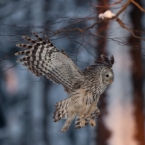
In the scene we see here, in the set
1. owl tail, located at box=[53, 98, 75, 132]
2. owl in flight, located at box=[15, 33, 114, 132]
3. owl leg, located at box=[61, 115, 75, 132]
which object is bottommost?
owl leg, located at box=[61, 115, 75, 132]

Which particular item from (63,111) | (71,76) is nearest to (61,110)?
(63,111)

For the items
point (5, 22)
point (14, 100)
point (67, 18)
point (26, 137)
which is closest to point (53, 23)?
point (67, 18)

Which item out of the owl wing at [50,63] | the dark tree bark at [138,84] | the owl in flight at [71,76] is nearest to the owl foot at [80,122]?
the owl in flight at [71,76]

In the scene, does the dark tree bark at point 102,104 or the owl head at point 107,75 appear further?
the dark tree bark at point 102,104

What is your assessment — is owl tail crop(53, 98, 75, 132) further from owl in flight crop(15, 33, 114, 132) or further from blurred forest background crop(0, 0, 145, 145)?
blurred forest background crop(0, 0, 145, 145)

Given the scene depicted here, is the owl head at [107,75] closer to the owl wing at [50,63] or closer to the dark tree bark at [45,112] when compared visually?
the owl wing at [50,63]

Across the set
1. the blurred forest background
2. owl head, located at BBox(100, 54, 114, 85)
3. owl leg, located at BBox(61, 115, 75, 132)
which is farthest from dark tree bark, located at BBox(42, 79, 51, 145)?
owl head, located at BBox(100, 54, 114, 85)

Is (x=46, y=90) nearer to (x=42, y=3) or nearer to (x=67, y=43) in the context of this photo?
(x=67, y=43)

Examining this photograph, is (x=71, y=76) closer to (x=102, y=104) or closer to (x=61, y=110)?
(x=61, y=110)

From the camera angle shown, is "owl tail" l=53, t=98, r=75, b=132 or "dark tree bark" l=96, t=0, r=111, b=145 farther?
"dark tree bark" l=96, t=0, r=111, b=145

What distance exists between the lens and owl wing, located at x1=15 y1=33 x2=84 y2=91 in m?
1.20

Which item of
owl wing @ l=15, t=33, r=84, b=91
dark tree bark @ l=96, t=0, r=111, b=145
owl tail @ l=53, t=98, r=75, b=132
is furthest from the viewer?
dark tree bark @ l=96, t=0, r=111, b=145

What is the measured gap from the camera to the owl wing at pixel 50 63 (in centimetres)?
120

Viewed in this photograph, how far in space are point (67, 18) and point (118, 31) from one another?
7.9 inches
